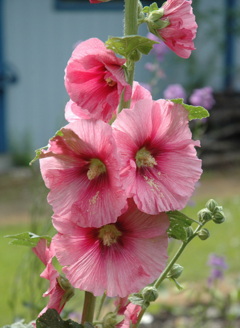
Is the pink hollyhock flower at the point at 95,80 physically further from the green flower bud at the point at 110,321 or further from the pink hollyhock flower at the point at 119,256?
the green flower bud at the point at 110,321

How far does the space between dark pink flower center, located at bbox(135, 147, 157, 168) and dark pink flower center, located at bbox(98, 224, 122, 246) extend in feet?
0.27

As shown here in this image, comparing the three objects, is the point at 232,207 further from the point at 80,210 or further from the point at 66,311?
the point at 80,210

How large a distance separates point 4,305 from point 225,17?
577 centimetres

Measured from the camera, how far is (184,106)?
20.4 inches

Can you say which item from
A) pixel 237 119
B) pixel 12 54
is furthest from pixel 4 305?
pixel 237 119

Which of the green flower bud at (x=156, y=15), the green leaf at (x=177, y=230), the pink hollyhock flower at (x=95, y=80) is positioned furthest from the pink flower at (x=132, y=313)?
the green flower bud at (x=156, y=15)

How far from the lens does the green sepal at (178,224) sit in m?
0.51

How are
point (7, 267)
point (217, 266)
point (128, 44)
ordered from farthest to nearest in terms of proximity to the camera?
point (7, 267) < point (217, 266) < point (128, 44)

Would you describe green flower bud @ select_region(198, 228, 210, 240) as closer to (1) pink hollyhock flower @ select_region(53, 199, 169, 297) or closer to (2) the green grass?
(1) pink hollyhock flower @ select_region(53, 199, 169, 297)

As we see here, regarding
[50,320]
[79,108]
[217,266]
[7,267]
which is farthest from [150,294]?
[7,267]

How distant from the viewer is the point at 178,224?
52 centimetres

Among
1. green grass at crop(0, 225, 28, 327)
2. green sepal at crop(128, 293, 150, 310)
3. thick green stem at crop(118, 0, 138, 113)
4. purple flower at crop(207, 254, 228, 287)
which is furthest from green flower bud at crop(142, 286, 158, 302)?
green grass at crop(0, 225, 28, 327)

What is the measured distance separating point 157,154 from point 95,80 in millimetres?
113

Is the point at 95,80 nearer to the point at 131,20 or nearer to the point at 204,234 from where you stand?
the point at 131,20
